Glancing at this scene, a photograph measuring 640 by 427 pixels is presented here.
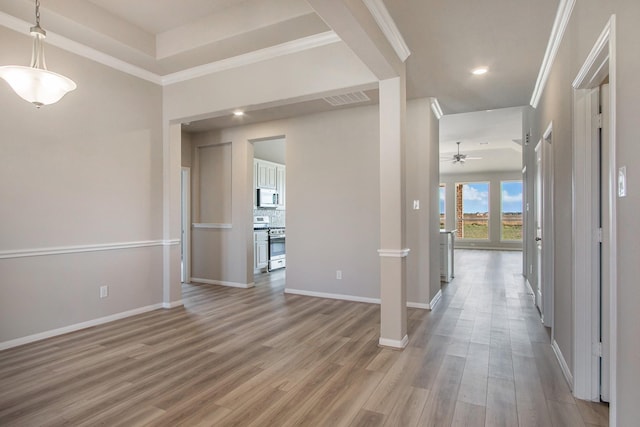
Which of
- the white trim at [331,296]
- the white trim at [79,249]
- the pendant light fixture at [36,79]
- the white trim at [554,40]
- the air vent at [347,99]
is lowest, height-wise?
the white trim at [331,296]

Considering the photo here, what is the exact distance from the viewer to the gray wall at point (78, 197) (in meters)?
3.19

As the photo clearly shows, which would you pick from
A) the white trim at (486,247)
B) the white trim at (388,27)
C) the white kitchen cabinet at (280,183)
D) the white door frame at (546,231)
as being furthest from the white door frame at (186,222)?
the white trim at (486,247)

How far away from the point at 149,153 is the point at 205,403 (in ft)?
10.6

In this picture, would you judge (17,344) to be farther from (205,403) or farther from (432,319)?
(432,319)

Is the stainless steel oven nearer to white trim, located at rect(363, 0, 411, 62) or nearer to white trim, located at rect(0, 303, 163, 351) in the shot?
white trim, located at rect(0, 303, 163, 351)

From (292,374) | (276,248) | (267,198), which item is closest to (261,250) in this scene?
(276,248)

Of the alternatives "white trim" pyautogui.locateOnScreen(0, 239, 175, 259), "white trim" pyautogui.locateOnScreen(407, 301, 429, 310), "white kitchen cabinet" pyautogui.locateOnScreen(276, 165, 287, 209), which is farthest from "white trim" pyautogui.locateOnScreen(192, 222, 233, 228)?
"white trim" pyautogui.locateOnScreen(407, 301, 429, 310)

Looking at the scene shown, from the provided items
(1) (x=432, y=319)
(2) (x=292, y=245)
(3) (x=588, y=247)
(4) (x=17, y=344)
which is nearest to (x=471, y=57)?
(3) (x=588, y=247)

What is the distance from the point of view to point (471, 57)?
339 centimetres

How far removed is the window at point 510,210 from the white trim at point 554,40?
8828 millimetres

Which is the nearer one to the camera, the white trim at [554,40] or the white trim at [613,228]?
the white trim at [613,228]

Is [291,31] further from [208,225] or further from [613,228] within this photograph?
[208,225]

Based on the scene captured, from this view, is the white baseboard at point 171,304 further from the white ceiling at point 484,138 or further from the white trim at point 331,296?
the white ceiling at point 484,138

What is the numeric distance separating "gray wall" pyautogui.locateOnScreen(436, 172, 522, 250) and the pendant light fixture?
1216cm
